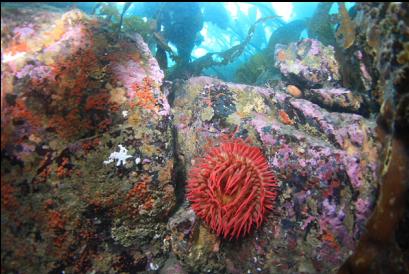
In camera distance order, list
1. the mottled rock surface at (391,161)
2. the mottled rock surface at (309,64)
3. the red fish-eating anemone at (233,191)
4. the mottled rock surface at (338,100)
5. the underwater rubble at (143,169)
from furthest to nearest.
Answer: the mottled rock surface at (309,64), the mottled rock surface at (338,100), the red fish-eating anemone at (233,191), the underwater rubble at (143,169), the mottled rock surface at (391,161)

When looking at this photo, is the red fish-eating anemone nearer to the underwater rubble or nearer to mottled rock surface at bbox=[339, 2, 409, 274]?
the underwater rubble

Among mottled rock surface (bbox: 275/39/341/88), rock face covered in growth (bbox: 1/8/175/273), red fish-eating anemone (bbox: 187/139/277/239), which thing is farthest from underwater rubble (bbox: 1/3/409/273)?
mottled rock surface (bbox: 275/39/341/88)

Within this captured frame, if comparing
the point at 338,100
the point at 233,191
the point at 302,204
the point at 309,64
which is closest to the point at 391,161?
the point at 302,204

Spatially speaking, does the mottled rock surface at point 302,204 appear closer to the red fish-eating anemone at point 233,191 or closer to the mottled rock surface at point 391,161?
the red fish-eating anemone at point 233,191

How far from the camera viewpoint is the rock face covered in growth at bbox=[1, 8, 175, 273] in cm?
303

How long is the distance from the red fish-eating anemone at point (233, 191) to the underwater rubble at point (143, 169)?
0.29m

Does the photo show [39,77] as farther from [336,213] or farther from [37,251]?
[336,213]

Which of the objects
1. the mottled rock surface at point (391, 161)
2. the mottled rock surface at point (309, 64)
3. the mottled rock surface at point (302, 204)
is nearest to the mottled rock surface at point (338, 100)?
the mottled rock surface at point (309, 64)

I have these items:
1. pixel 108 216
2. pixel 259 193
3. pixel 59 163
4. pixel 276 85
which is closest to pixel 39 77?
pixel 59 163

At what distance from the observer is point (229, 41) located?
16156 millimetres

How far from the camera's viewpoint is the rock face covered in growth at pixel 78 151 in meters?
3.03

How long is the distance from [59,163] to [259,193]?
2.13 m

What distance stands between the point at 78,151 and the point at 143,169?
711 millimetres

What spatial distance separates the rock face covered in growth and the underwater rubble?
0.01 meters
